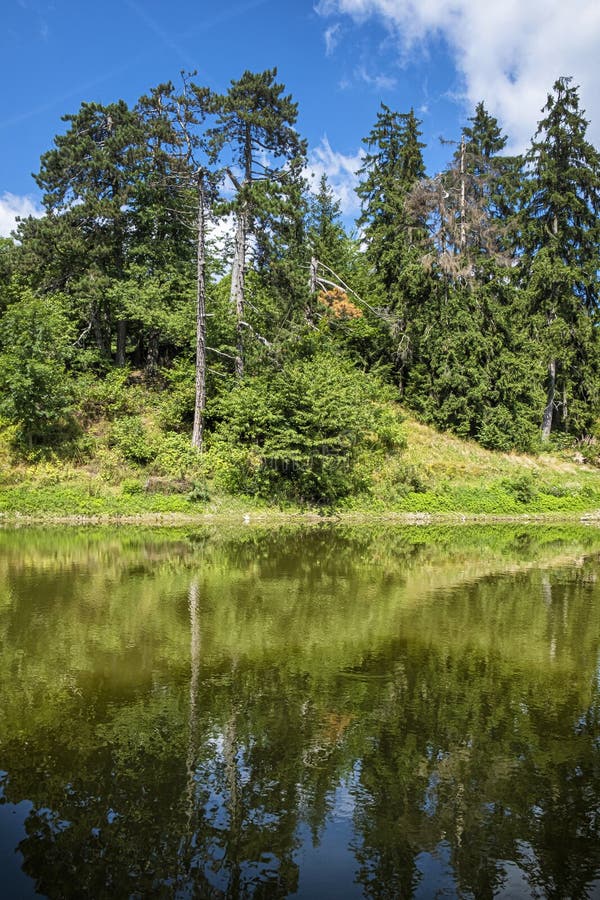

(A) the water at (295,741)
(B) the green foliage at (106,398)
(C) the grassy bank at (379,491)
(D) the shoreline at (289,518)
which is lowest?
(A) the water at (295,741)

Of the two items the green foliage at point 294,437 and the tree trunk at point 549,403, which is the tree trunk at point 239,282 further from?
the tree trunk at point 549,403

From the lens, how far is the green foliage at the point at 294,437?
27.8m

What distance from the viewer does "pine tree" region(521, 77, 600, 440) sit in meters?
36.3

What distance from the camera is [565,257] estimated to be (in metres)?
37.8

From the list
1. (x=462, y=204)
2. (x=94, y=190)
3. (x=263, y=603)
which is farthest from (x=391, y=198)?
(x=263, y=603)

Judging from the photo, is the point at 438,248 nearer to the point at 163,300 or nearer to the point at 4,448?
the point at 163,300

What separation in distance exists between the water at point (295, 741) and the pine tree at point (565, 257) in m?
26.5

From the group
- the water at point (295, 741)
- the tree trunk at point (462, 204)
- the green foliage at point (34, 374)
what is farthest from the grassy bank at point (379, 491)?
the water at point (295, 741)

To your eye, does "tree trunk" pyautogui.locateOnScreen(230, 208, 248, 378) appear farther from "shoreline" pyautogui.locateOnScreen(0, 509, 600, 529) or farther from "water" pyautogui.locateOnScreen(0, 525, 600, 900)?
"water" pyautogui.locateOnScreen(0, 525, 600, 900)

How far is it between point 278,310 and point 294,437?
8.27 meters

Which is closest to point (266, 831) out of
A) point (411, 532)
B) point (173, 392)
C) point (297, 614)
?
point (297, 614)

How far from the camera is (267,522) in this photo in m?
26.1

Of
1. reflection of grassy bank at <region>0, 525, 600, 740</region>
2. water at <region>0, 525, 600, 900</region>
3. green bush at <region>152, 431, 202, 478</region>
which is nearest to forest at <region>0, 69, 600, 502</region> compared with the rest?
green bush at <region>152, 431, 202, 478</region>

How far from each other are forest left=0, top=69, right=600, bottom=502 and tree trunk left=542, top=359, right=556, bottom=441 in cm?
10
